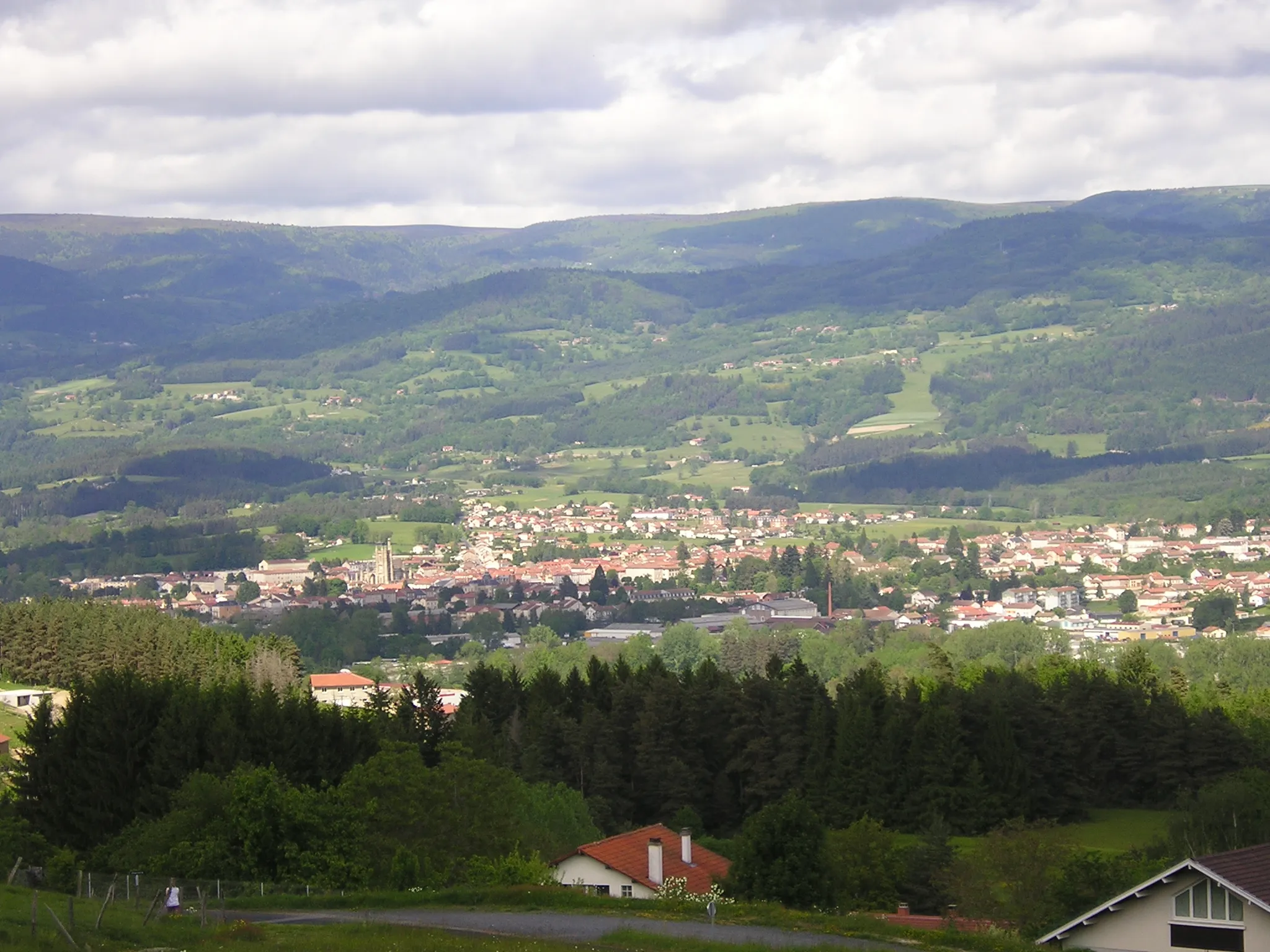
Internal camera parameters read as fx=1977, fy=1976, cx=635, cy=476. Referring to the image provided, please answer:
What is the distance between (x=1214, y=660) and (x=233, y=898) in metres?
81.9

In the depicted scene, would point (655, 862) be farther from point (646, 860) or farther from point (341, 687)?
point (341, 687)

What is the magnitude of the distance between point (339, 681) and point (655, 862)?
68950 mm

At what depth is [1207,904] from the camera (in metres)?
23.2

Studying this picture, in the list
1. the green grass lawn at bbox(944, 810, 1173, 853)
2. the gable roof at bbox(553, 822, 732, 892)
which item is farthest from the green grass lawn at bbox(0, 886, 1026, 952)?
the green grass lawn at bbox(944, 810, 1173, 853)

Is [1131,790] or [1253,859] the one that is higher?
[1253,859]

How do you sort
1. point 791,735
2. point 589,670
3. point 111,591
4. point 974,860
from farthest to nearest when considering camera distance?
point 111,591 → point 589,670 → point 791,735 → point 974,860

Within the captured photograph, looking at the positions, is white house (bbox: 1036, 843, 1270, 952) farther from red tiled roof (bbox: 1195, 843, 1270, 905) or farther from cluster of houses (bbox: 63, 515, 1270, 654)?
cluster of houses (bbox: 63, 515, 1270, 654)

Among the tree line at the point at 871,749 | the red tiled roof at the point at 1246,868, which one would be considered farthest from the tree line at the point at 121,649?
the red tiled roof at the point at 1246,868

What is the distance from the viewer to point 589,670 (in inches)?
2776

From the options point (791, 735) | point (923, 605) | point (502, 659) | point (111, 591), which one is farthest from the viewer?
point (111, 591)

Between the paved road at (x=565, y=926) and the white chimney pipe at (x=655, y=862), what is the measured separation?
1087 centimetres

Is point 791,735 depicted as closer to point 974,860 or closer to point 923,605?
point 974,860

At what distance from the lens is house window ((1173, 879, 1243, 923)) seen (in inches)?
906

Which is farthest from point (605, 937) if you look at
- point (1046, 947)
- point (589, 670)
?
point (589, 670)
